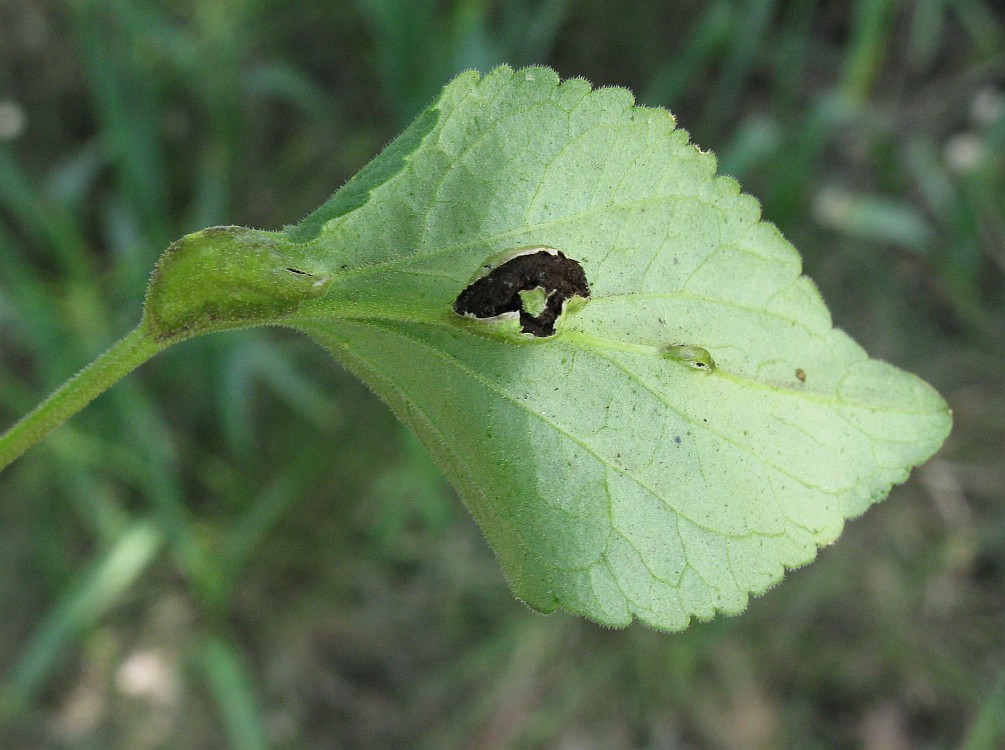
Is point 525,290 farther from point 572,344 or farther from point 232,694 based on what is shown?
point 232,694

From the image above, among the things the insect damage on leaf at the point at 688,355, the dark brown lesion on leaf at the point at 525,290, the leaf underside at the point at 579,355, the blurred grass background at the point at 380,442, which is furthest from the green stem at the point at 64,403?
the blurred grass background at the point at 380,442

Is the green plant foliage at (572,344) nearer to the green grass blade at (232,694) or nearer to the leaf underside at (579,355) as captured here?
the leaf underside at (579,355)

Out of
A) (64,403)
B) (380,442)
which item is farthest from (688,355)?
(380,442)

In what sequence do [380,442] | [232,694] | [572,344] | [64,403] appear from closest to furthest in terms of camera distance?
1. [64,403]
2. [572,344]
3. [232,694]
4. [380,442]

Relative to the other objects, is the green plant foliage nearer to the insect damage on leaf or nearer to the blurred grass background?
the insect damage on leaf

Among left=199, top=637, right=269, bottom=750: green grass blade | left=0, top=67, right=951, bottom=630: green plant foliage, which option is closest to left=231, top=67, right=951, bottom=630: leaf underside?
left=0, top=67, right=951, bottom=630: green plant foliage

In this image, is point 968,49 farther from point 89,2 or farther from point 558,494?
point 558,494

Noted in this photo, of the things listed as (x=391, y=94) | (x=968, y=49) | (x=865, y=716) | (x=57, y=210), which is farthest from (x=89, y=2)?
(x=865, y=716)
